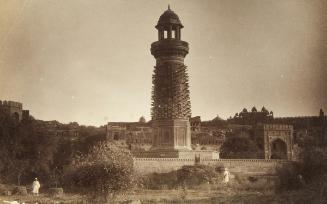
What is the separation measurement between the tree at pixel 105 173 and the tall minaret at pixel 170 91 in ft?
89.5

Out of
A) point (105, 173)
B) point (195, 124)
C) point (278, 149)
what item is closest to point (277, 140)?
point (278, 149)

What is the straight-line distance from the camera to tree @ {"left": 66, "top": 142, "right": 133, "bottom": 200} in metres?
23.8

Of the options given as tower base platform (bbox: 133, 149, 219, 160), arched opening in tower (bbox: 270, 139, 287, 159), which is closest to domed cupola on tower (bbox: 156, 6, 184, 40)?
tower base platform (bbox: 133, 149, 219, 160)

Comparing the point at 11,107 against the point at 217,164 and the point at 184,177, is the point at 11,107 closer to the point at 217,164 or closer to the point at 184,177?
the point at 184,177

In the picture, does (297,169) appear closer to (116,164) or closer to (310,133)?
(116,164)

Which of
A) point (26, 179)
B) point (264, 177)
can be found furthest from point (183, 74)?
point (26, 179)

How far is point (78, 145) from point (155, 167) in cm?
2887

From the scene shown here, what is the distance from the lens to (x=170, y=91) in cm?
5181

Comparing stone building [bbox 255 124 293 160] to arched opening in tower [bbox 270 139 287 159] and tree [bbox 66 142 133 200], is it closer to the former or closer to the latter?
arched opening in tower [bbox 270 139 287 159]

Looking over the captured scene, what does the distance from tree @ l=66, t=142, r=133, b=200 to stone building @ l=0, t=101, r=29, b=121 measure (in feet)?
94.6

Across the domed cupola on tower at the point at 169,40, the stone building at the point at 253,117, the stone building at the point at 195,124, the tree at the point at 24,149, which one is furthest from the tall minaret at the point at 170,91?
the stone building at the point at 253,117

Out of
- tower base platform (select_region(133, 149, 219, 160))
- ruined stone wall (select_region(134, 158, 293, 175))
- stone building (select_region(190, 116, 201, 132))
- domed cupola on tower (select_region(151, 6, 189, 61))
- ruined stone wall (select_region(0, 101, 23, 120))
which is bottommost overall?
ruined stone wall (select_region(134, 158, 293, 175))

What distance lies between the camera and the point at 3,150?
159 feet

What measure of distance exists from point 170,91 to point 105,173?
93.7 ft
